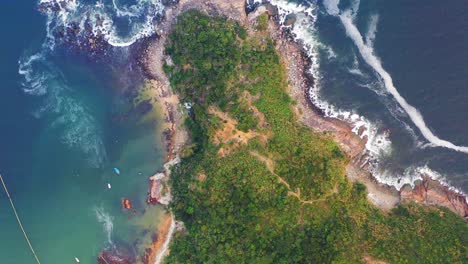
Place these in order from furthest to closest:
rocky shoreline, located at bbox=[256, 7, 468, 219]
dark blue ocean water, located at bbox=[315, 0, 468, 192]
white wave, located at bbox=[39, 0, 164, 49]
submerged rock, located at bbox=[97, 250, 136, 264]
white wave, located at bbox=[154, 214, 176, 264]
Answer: white wave, located at bbox=[39, 0, 164, 49] → submerged rock, located at bbox=[97, 250, 136, 264] → white wave, located at bbox=[154, 214, 176, 264] → dark blue ocean water, located at bbox=[315, 0, 468, 192] → rocky shoreline, located at bbox=[256, 7, 468, 219]

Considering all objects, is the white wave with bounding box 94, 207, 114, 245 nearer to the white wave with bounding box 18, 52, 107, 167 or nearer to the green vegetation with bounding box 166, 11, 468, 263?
the white wave with bounding box 18, 52, 107, 167

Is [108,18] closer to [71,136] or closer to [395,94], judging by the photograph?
[71,136]

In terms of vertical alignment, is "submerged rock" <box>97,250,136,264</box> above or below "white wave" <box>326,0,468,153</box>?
below

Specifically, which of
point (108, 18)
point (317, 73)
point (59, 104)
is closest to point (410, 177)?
point (317, 73)

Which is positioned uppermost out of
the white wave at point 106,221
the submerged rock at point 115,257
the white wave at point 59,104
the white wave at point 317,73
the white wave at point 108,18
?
the white wave at point 317,73

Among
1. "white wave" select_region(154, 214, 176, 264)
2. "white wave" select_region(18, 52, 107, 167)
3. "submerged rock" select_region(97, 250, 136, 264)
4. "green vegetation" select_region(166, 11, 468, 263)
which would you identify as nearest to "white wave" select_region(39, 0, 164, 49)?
"white wave" select_region(18, 52, 107, 167)

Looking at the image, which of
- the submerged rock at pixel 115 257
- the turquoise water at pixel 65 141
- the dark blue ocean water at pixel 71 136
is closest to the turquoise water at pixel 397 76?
the dark blue ocean water at pixel 71 136

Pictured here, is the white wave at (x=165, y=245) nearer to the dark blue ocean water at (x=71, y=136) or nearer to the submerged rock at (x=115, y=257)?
the dark blue ocean water at (x=71, y=136)
